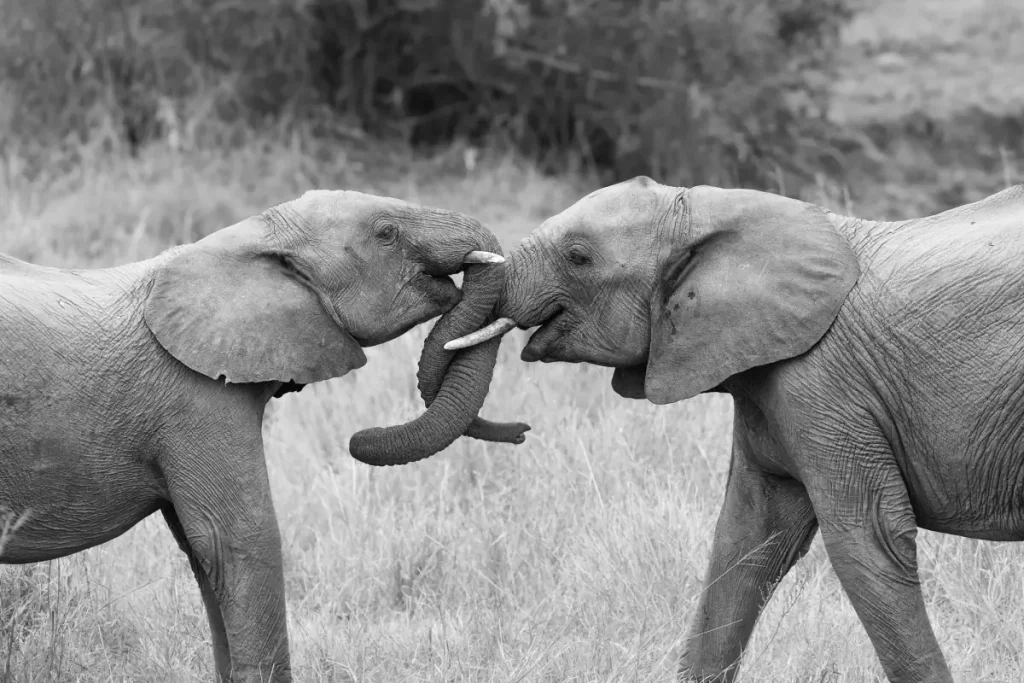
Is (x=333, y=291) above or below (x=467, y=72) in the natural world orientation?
above

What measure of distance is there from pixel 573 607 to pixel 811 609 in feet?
2.97

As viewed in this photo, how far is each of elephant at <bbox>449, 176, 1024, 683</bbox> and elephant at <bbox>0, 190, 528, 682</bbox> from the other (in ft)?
0.97

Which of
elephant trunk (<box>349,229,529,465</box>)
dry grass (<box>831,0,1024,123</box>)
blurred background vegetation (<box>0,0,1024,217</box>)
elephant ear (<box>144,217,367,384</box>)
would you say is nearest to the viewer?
elephant ear (<box>144,217,367,384</box>)

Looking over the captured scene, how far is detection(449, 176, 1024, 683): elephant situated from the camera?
453cm

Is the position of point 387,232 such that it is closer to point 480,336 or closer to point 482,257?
point 482,257

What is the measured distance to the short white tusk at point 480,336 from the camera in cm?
499

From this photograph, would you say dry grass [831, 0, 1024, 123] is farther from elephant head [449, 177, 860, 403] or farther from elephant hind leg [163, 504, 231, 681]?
elephant hind leg [163, 504, 231, 681]

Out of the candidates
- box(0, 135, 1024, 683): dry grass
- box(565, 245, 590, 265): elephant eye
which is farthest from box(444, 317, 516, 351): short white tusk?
box(0, 135, 1024, 683): dry grass

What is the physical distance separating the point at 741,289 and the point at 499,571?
1899 mm

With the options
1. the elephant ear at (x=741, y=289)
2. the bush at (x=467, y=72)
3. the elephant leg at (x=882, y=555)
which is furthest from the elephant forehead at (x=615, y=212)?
the bush at (x=467, y=72)

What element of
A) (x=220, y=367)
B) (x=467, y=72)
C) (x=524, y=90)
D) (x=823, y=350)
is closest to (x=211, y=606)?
(x=220, y=367)

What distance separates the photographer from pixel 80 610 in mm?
5699

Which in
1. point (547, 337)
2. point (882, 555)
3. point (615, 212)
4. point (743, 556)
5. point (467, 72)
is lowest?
point (467, 72)

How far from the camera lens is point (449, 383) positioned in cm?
509
